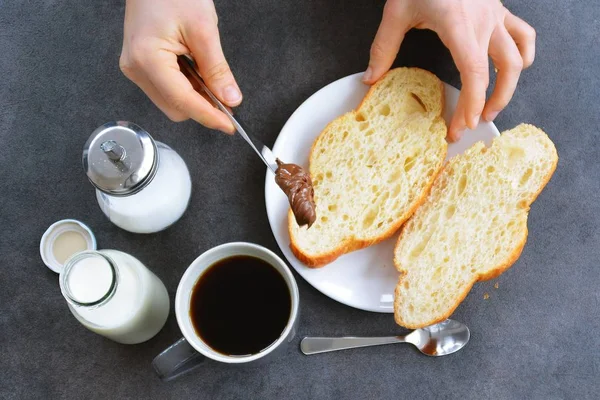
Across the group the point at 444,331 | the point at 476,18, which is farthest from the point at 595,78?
the point at 444,331

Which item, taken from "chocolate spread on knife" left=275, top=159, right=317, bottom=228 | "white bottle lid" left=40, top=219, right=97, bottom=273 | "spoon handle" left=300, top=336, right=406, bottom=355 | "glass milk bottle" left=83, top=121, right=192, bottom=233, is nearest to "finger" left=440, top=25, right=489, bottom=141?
"chocolate spread on knife" left=275, top=159, right=317, bottom=228

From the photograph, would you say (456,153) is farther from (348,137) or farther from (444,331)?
(444,331)

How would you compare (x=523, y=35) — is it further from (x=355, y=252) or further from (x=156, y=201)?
(x=156, y=201)

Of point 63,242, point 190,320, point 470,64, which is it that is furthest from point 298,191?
point 63,242

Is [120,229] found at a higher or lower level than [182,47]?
lower

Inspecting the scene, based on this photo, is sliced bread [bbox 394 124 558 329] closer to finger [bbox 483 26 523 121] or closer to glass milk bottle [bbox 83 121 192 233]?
finger [bbox 483 26 523 121]
